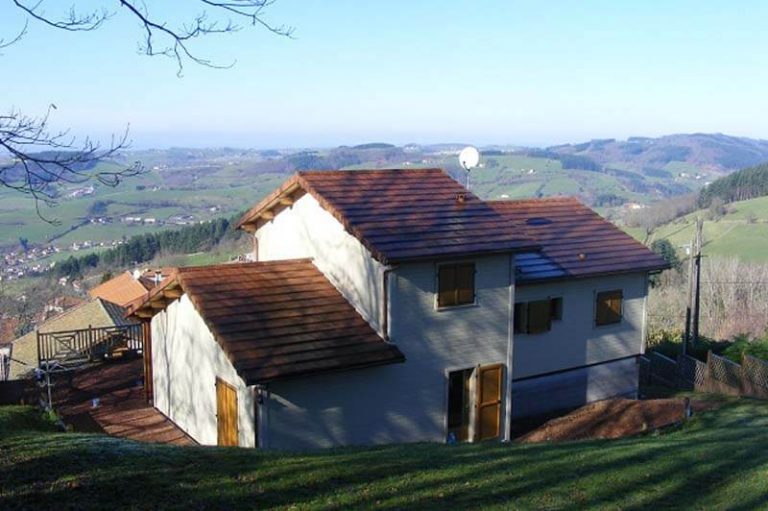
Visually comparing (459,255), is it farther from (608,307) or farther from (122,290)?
(122,290)

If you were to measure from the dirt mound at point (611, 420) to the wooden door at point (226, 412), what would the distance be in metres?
7.28

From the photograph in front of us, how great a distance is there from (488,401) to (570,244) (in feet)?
20.2

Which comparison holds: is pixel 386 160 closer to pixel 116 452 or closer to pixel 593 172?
pixel 593 172

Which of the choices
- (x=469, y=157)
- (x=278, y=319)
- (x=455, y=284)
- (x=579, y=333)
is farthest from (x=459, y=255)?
(x=469, y=157)

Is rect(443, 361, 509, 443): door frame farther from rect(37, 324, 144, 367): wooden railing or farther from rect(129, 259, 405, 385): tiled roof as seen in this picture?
rect(37, 324, 144, 367): wooden railing

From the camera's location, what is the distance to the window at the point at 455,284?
16.4 meters

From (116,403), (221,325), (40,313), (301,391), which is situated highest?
(221,325)

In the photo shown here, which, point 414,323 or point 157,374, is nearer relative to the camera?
point 414,323

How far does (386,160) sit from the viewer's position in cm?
12975

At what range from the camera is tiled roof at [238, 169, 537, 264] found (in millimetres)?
16031

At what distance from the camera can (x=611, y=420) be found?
19844 mm

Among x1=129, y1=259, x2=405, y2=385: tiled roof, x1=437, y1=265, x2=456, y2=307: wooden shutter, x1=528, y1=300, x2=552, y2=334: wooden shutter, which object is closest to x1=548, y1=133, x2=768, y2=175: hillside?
x1=528, y1=300, x2=552, y2=334: wooden shutter

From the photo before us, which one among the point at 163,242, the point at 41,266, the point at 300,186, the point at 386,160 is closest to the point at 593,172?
the point at 386,160

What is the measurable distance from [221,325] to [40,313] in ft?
168
